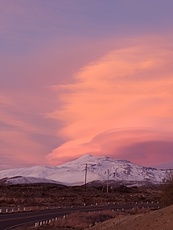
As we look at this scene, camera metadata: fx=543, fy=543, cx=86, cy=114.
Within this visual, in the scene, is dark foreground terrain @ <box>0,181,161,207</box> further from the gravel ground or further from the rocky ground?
the gravel ground

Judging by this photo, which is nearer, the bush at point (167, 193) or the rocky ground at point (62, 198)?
the bush at point (167, 193)

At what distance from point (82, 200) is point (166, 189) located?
7266 cm

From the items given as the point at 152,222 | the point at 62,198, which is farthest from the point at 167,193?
the point at 62,198

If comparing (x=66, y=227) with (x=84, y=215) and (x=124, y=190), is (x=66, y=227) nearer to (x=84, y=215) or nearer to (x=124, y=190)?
(x=84, y=215)

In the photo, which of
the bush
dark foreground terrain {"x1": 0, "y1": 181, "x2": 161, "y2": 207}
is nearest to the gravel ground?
the bush

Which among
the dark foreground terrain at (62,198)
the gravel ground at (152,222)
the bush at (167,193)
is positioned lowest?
the gravel ground at (152,222)

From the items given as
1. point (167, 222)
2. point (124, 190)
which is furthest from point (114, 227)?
point (124, 190)

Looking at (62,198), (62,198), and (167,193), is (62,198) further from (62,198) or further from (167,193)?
(167,193)

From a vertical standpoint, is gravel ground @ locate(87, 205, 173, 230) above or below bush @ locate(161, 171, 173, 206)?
below

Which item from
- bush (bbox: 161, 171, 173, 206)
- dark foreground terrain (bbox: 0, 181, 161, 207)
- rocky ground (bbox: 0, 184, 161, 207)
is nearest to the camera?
bush (bbox: 161, 171, 173, 206)

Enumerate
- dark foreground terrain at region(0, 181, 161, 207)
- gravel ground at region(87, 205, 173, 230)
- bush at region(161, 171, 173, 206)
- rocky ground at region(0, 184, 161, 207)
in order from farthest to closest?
rocky ground at region(0, 184, 161, 207), dark foreground terrain at region(0, 181, 161, 207), bush at region(161, 171, 173, 206), gravel ground at region(87, 205, 173, 230)

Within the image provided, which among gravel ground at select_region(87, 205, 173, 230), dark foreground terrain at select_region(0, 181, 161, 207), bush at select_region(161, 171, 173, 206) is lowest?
gravel ground at select_region(87, 205, 173, 230)

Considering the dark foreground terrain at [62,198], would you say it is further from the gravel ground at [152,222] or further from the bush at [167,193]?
the gravel ground at [152,222]

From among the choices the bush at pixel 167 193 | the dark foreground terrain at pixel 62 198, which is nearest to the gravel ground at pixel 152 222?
the bush at pixel 167 193
